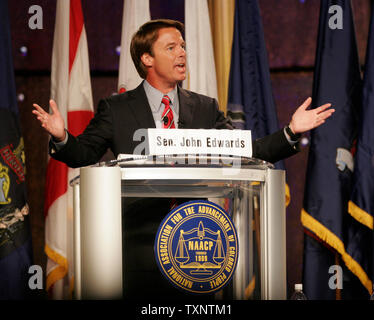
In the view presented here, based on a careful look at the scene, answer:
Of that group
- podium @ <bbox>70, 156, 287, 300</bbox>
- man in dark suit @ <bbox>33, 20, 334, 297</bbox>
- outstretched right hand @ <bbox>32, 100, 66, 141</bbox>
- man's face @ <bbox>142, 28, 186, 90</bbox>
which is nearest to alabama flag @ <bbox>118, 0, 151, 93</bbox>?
man in dark suit @ <bbox>33, 20, 334, 297</bbox>

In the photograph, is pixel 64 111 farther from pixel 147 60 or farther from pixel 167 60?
pixel 167 60

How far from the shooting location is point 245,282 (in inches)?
56.1

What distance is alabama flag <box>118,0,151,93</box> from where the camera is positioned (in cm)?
331

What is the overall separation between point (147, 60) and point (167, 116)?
37cm

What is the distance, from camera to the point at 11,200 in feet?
10.3

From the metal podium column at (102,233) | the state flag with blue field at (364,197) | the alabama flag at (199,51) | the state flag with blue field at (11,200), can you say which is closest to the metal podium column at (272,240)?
the metal podium column at (102,233)

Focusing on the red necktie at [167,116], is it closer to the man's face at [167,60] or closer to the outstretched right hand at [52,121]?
the man's face at [167,60]

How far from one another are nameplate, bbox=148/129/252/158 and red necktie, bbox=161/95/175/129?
0.55 metres

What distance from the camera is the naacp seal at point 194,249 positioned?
132cm
